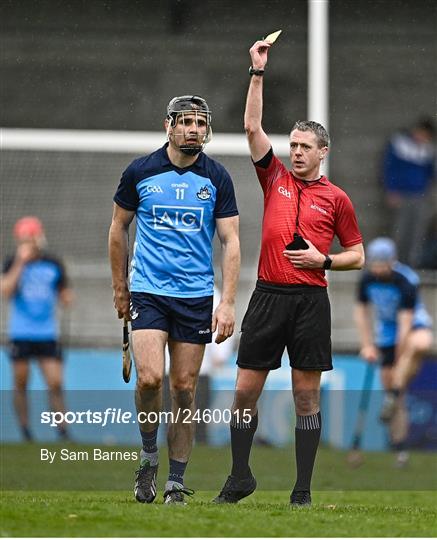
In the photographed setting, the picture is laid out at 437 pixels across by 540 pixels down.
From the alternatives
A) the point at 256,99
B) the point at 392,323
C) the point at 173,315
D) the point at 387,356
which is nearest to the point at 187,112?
the point at 256,99

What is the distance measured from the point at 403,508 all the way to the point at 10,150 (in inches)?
199

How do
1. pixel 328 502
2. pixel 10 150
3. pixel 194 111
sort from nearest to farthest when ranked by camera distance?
pixel 194 111 < pixel 328 502 < pixel 10 150

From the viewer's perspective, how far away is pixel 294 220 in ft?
25.7

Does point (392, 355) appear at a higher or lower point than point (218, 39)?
lower

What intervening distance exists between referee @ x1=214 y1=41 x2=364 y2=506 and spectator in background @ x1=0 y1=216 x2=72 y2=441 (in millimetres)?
4741

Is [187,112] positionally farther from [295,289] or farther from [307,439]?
[307,439]

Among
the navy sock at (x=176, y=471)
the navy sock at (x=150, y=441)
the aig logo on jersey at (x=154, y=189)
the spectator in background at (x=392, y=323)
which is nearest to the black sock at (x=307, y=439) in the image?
the navy sock at (x=176, y=471)

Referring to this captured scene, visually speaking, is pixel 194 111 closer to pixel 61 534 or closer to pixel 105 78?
pixel 61 534

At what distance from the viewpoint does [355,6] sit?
12.4 meters

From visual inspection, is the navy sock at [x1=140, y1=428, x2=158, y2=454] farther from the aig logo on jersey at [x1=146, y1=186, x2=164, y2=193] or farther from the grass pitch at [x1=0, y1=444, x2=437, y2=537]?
the aig logo on jersey at [x1=146, y1=186, x2=164, y2=193]

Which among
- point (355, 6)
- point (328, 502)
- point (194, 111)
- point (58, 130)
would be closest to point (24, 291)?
point (58, 130)

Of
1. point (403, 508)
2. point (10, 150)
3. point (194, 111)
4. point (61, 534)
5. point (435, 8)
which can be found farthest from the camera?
point (435, 8)

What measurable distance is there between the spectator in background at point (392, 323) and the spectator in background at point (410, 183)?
970 mm

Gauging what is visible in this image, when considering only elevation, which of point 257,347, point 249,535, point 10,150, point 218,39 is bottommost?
point 249,535
